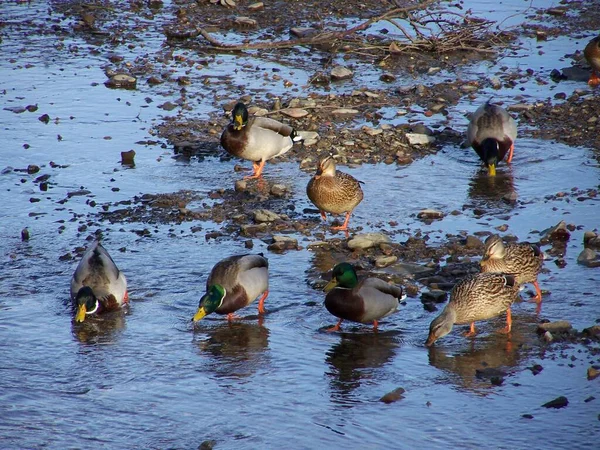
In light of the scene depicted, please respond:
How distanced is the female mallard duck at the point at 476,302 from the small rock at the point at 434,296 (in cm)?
33

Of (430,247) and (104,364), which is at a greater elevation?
(430,247)

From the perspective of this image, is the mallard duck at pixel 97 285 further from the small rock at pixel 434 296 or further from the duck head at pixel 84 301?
the small rock at pixel 434 296

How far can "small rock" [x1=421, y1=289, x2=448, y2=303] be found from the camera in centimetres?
710

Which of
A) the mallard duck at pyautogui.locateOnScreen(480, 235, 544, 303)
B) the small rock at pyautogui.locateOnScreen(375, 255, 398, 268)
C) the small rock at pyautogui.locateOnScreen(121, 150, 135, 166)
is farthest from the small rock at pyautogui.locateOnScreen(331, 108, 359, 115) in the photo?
the mallard duck at pyautogui.locateOnScreen(480, 235, 544, 303)

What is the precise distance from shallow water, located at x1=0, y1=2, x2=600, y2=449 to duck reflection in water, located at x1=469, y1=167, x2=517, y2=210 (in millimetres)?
26

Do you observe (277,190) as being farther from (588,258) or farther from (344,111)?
(588,258)

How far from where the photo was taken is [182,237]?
8.38m

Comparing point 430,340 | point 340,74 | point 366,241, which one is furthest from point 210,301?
point 340,74

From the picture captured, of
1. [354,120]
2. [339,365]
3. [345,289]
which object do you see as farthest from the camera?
[354,120]

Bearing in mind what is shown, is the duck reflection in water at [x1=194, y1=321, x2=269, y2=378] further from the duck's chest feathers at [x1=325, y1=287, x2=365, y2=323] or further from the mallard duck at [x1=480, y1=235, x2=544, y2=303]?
the mallard duck at [x1=480, y1=235, x2=544, y2=303]

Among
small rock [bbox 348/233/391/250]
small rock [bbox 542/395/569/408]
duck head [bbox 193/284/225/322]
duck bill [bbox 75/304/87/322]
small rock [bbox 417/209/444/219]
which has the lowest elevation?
small rock [bbox 542/395/569/408]

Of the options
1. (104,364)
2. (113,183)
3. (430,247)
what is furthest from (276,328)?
(113,183)

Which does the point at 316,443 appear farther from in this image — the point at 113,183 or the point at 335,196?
the point at 113,183

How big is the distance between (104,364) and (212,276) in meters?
1.18
